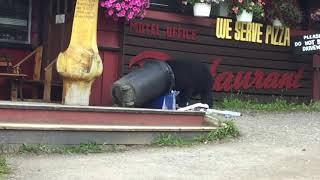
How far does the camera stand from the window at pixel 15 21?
11.2 m

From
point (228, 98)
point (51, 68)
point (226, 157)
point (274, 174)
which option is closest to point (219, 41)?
point (228, 98)

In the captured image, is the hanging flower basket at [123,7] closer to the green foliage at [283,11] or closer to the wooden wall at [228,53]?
the wooden wall at [228,53]

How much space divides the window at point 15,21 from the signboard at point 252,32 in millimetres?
3654

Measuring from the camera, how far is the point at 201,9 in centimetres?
1120

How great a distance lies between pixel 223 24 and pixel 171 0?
3.96ft

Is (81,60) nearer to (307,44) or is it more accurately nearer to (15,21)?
(15,21)

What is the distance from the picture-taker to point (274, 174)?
6762 mm

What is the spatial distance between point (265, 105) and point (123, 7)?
12.1ft

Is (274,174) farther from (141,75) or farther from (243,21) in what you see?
(243,21)

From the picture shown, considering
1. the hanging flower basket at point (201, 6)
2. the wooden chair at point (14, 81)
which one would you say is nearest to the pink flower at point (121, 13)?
the hanging flower basket at point (201, 6)

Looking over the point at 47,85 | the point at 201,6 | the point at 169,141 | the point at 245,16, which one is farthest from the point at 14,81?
the point at 245,16

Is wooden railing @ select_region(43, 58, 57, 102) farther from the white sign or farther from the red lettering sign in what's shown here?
the red lettering sign

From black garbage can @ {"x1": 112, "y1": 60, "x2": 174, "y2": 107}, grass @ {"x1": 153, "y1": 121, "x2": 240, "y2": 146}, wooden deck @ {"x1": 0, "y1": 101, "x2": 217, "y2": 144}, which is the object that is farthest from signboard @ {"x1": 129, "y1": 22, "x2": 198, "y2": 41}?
grass @ {"x1": 153, "y1": 121, "x2": 240, "y2": 146}

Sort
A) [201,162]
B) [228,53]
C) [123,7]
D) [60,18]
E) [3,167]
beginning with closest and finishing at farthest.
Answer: [3,167] < [201,162] < [123,7] < [60,18] < [228,53]
